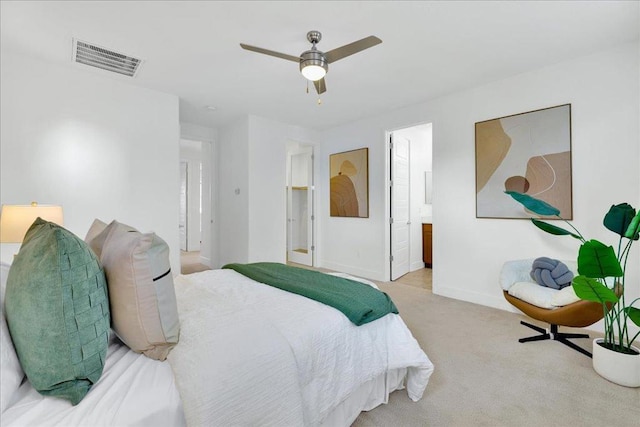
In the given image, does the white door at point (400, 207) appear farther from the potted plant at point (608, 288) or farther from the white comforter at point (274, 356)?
the white comforter at point (274, 356)

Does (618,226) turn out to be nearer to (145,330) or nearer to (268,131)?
(145,330)

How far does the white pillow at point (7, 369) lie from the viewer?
31.3 inches

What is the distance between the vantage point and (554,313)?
2.30 m

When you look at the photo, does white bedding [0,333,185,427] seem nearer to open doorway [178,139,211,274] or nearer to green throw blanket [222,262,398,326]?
green throw blanket [222,262,398,326]

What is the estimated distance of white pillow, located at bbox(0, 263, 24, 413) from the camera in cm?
80

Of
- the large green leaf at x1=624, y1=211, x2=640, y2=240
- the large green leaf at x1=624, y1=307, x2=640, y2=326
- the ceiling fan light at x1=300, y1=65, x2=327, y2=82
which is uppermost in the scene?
the ceiling fan light at x1=300, y1=65, x2=327, y2=82

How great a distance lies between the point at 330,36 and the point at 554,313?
9.36ft

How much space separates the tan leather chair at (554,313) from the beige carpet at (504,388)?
0.09 m

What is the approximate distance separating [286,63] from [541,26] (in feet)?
7.21

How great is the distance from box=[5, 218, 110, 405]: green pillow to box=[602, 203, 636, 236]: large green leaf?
9.61 ft

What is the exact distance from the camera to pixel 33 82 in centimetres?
289

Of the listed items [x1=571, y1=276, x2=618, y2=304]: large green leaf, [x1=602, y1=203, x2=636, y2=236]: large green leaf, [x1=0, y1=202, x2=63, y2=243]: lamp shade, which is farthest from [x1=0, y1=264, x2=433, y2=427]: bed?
[x1=602, y1=203, x2=636, y2=236]: large green leaf

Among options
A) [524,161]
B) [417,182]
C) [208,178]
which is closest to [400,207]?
[417,182]

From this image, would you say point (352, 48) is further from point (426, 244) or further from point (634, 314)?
point (426, 244)
